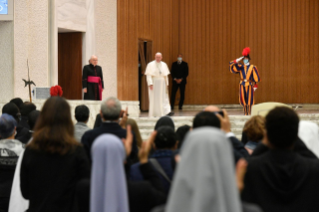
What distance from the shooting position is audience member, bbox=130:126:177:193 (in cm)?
286

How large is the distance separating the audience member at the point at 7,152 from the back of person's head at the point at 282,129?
2.09m

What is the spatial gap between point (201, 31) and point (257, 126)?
544 inches

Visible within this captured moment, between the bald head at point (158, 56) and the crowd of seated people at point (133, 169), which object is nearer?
the crowd of seated people at point (133, 169)

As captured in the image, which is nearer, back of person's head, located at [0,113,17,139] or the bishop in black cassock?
back of person's head, located at [0,113,17,139]

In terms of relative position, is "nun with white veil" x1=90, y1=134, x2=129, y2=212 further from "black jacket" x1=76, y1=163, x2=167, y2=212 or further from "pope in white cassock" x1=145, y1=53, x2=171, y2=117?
"pope in white cassock" x1=145, y1=53, x2=171, y2=117

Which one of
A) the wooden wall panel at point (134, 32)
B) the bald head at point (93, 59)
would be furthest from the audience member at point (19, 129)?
the wooden wall panel at point (134, 32)

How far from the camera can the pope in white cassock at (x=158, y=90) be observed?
12.1 meters

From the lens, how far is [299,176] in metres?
2.57

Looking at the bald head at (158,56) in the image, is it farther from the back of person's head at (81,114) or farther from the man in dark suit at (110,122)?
the man in dark suit at (110,122)

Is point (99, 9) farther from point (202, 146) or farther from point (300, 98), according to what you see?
point (202, 146)

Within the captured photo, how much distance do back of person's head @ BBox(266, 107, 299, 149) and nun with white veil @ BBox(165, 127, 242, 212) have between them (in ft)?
3.52

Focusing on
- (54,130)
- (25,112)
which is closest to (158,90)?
(25,112)

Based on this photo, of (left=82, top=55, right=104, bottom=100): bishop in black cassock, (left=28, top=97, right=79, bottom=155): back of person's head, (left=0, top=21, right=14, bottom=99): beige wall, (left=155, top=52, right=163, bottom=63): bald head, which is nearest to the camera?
(left=28, top=97, right=79, bottom=155): back of person's head

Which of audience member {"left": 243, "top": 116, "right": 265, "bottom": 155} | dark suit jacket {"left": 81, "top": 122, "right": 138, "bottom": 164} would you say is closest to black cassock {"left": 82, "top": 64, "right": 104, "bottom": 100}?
audience member {"left": 243, "top": 116, "right": 265, "bottom": 155}
